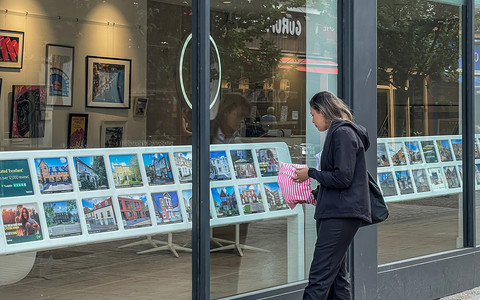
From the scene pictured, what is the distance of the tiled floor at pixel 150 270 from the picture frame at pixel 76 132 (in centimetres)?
69

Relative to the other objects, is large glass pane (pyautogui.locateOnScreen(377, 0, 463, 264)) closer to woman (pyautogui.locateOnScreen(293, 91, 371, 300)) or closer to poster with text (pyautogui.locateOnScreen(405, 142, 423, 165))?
poster with text (pyautogui.locateOnScreen(405, 142, 423, 165))

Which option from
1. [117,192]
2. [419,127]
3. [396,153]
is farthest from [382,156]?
[117,192]

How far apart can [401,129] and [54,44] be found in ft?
12.3

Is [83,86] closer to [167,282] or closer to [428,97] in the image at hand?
[167,282]

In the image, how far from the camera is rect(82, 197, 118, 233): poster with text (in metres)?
5.32

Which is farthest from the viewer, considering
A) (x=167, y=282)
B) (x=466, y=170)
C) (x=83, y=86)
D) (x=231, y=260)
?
(x=466, y=170)

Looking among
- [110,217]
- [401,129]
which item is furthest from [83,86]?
[401,129]

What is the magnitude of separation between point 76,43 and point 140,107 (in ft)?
2.09

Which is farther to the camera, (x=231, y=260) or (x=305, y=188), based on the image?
(x=231, y=260)

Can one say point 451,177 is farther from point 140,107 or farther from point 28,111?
point 28,111

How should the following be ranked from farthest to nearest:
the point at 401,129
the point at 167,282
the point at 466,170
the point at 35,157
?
the point at 466,170, the point at 401,129, the point at 167,282, the point at 35,157

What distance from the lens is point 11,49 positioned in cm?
512

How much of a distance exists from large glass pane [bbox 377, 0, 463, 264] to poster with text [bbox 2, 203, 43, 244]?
346 centimetres

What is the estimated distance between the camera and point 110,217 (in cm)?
545
